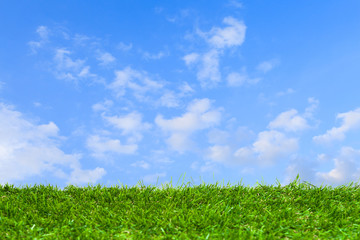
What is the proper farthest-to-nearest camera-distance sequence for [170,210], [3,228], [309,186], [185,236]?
[309,186], [170,210], [3,228], [185,236]

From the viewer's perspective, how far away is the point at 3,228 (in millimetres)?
6133

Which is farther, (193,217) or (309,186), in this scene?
(309,186)

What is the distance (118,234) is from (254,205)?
2408 millimetres

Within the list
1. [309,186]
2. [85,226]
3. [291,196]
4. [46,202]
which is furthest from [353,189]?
[46,202]

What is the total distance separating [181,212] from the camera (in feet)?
21.1

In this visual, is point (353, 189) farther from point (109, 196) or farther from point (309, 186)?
point (109, 196)

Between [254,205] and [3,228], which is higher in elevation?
[254,205]

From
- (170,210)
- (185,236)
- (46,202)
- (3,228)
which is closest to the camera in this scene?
(185,236)

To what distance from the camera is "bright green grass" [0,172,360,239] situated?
19.3 ft

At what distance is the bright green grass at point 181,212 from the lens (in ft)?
19.3

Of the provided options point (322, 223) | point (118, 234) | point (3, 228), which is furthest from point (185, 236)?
point (3, 228)

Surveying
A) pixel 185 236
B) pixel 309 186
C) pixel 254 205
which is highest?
pixel 309 186

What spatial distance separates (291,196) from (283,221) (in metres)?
1.47

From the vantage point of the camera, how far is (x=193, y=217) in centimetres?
626
